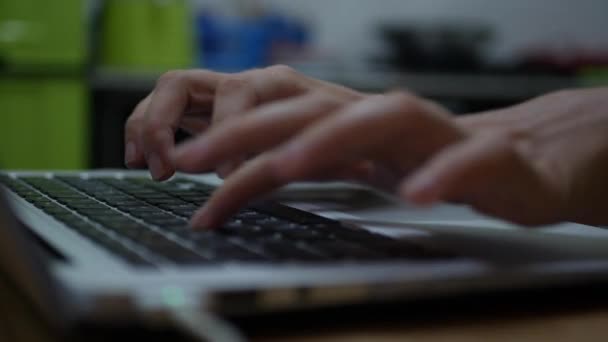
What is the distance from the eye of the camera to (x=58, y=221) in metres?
0.50

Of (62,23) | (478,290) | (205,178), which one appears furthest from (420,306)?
(62,23)

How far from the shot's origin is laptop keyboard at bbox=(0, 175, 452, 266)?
0.41 metres

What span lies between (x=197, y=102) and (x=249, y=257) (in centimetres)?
32

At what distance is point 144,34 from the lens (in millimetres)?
→ 2332

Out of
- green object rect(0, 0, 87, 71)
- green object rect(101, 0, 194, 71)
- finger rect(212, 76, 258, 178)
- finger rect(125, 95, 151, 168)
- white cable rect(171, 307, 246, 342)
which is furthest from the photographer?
green object rect(101, 0, 194, 71)

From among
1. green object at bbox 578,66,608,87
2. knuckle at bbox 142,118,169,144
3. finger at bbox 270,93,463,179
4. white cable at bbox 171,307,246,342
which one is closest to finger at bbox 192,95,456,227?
finger at bbox 270,93,463,179

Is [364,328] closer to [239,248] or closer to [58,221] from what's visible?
[239,248]

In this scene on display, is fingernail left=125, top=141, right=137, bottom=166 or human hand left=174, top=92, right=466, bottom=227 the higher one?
fingernail left=125, top=141, right=137, bottom=166

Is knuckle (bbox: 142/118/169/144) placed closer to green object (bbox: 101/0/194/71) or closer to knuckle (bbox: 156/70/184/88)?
knuckle (bbox: 156/70/184/88)

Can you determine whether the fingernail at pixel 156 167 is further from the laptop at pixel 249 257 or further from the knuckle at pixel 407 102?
the knuckle at pixel 407 102

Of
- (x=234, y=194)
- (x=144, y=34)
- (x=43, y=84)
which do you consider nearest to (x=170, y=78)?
(x=234, y=194)

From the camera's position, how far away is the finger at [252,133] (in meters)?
0.45

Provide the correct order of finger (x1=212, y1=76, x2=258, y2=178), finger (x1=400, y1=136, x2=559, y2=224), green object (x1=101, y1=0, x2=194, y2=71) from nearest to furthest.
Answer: finger (x1=400, y1=136, x2=559, y2=224), finger (x1=212, y1=76, x2=258, y2=178), green object (x1=101, y1=0, x2=194, y2=71)

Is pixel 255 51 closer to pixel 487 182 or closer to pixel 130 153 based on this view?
pixel 130 153
